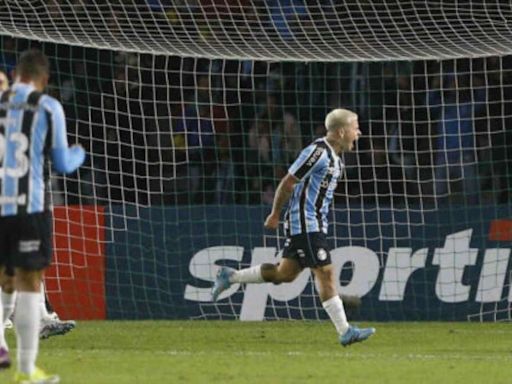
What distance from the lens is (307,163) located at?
12.4 meters

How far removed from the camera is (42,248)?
9.06 metres

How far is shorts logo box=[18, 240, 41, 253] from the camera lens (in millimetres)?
8984

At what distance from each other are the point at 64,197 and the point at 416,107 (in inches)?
152

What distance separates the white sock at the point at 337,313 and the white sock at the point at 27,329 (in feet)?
12.2

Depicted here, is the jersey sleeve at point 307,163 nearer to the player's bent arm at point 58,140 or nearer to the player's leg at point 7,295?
the player's leg at point 7,295

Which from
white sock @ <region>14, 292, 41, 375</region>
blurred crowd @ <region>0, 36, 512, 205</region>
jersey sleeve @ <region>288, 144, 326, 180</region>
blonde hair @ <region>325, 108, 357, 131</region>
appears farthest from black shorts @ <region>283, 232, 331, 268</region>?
blurred crowd @ <region>0, 36, 512, 205</region>

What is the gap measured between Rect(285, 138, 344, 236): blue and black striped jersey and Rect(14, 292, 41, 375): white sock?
3.88m

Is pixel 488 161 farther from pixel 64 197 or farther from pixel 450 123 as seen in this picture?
pixel 64 197

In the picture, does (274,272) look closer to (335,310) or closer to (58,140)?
(335,310)

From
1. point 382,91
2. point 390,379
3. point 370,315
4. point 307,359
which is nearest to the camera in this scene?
point 390,379

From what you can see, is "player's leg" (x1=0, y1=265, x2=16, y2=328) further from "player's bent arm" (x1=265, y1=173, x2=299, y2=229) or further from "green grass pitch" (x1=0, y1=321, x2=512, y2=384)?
"player's bent arm" (x1=265, y1=173, x2=299, y2=229)

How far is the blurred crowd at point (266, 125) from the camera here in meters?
16.7

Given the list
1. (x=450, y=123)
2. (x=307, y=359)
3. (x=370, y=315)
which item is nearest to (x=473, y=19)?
(x=450, y=123)

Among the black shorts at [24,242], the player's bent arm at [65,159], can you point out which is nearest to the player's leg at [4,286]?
the black shorts at [24,242]
